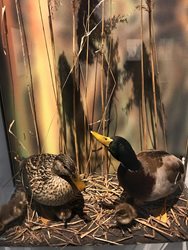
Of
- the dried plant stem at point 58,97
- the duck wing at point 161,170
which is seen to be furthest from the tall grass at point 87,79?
the duck wing at point 161,170

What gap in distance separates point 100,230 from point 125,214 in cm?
8

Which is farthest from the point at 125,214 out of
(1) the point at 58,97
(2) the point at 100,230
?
(1) the point at 58,97

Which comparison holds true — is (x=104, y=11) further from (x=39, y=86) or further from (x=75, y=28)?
(x=39, y=86)

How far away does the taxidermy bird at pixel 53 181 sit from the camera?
0.91 metres

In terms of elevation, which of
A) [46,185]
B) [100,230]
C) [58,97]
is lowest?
[100,230]

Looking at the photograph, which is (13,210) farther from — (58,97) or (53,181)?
(58,97)

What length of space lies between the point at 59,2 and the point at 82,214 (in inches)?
24.3

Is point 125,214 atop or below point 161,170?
below

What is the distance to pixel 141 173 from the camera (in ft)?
2.98

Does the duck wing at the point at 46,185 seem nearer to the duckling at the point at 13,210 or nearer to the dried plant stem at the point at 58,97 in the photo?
the duckling at the point at 13,210

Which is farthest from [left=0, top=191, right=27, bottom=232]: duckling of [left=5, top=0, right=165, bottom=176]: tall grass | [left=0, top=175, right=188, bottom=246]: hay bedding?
[left=5, top=0, right=165, bottom=176]: tall grass

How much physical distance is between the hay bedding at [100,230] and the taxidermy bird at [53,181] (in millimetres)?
52

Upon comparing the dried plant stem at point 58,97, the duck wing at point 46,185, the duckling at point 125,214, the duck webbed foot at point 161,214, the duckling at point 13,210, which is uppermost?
A: the dried plant stem at point 58,97

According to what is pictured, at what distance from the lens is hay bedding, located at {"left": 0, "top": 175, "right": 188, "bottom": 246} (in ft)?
2.93
